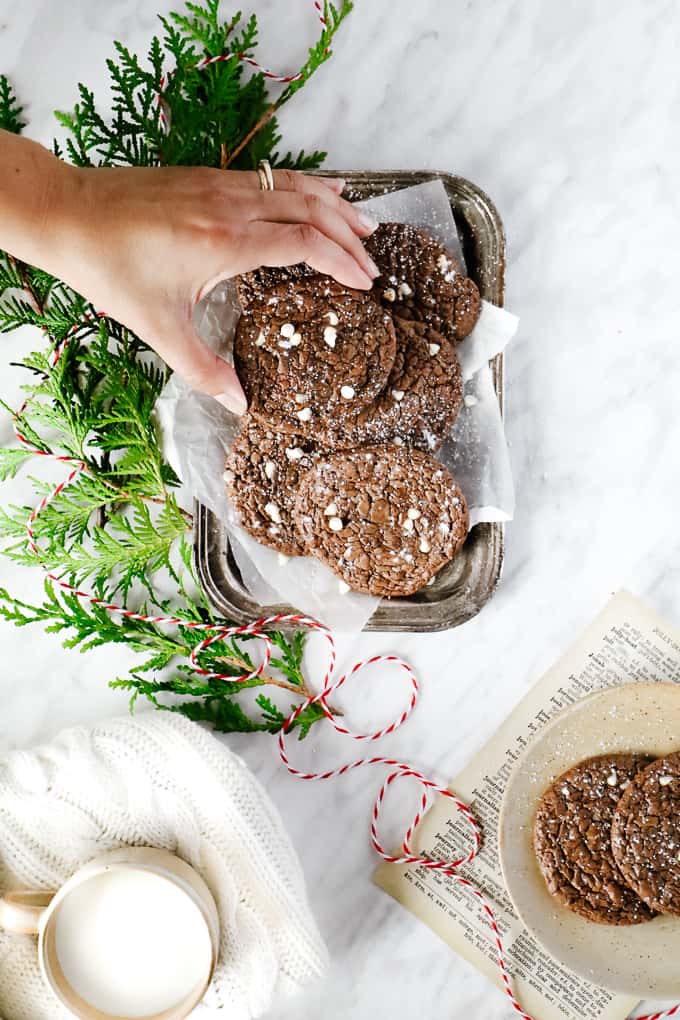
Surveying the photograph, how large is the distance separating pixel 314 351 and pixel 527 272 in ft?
1.72

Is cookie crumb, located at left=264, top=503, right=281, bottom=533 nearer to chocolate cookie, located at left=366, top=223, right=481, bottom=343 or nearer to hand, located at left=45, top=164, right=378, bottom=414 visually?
hand, located at left=45, top=164, right=378, bottom=414

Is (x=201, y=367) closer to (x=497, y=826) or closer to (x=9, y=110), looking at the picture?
(x=9, y=110)

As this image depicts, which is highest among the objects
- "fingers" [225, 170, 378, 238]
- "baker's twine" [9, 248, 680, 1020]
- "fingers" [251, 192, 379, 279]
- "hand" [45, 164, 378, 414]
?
"fingers" [225, 170, 378, 238]

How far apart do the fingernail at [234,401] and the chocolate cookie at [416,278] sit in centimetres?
29

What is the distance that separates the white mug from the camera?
1.52 metres

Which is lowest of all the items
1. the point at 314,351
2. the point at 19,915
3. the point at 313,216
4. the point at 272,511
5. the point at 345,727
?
the point at 19,915

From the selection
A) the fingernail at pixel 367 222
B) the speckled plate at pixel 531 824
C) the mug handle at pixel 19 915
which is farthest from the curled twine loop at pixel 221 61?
the mug handle at pixel 19 915

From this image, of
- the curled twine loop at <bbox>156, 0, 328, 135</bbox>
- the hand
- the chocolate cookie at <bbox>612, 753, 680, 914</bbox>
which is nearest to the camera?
the hand

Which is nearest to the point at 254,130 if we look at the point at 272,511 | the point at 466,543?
the point at 272,511

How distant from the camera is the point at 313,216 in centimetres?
142

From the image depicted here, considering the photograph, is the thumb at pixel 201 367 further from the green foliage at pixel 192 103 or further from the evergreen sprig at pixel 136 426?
the green foliage at pixel 192 103

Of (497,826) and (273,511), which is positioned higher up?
(273,511)

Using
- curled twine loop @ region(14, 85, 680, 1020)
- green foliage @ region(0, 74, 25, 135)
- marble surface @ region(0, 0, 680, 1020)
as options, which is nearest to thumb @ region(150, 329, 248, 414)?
curled twine loop @ region(14, 85, 680, 1020)

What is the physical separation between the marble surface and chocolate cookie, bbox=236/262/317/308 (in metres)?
0.39
